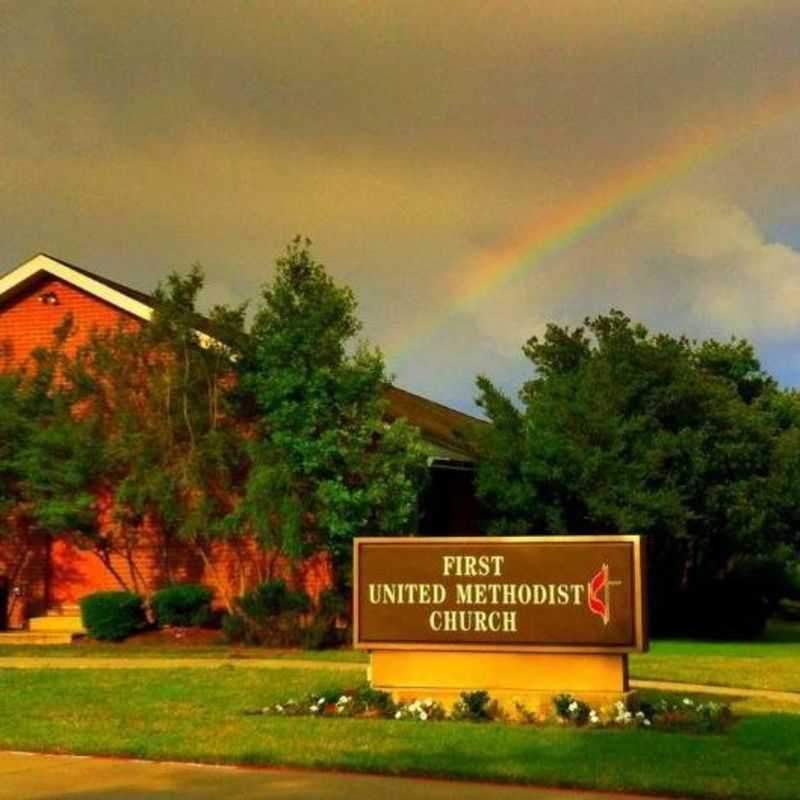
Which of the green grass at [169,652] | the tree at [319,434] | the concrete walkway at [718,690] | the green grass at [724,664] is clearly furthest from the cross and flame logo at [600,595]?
the tree at [319,434]

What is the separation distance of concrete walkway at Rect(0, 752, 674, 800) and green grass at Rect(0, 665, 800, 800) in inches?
9.7

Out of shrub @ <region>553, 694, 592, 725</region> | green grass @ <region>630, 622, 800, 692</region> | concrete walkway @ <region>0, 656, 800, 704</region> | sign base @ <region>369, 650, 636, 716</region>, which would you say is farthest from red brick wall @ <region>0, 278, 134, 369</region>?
shrub @ <region>553, 694, 592, 725</region>

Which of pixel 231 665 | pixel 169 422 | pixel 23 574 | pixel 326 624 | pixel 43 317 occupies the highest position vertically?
pixel 43 317

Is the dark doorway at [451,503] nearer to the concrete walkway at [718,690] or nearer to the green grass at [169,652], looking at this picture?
the green grass at [169,652]

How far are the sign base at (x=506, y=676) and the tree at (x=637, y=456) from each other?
37.0 ft

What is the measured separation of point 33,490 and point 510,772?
15740 mm

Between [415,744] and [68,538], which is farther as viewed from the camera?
[68,538]

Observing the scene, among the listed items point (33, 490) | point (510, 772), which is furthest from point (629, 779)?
point (33, 490)

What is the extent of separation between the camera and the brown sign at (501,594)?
11867 millimetres

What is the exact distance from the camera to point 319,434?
2153cm

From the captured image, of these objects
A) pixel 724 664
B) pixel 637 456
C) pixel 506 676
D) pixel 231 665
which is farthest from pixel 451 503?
pixel 506 676

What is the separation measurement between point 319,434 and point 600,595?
33.6ft

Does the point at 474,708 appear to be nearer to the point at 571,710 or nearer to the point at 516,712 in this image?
the point at 516,712

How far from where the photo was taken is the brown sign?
11.9 meters
